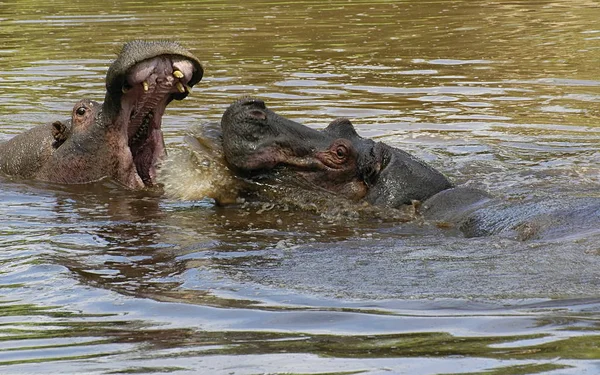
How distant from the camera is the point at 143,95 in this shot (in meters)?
8.20

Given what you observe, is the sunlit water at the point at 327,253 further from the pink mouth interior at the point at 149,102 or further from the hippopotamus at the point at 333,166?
the pink mouth interior at the point at 149,102

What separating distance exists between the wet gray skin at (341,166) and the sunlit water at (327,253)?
253 millimetres

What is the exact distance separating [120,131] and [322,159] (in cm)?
170

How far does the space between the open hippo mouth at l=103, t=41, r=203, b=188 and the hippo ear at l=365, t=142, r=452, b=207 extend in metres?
1.44

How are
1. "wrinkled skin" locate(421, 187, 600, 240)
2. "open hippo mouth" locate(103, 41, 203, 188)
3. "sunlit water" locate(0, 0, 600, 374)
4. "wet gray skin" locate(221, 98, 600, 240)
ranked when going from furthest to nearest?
"open hippo mouth" locate(103, 41, 203, 188), "wet gray skin" locate(221, 98, 600, 240), "wrinkled skin" locate(421, 187, 600, 240), "sunlit water" locate(0, 0, 600, 374)

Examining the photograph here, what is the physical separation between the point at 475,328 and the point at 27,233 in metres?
3.60

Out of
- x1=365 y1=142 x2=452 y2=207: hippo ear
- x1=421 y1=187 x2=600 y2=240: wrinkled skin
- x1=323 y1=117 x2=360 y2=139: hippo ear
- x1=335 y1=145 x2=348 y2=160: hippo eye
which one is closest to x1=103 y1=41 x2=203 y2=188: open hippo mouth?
x1=323 y1=117 x2=360 y2=139: hippo ear

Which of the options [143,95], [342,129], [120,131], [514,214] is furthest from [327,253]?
[120,131]

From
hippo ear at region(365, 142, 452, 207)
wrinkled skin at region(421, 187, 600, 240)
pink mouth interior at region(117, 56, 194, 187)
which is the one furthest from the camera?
pink mouth interior at region(117, 56, 194, 187)

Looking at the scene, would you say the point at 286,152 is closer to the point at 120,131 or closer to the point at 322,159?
the point at 322,159

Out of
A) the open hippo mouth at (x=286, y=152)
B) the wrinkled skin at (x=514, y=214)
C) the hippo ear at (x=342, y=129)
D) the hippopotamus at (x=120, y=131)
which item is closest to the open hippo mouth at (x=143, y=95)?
the hippopotamus at (x=120, y=131)

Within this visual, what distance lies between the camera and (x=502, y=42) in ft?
54.4

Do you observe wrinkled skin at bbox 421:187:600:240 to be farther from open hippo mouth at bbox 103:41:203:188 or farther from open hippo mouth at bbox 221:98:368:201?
open hippo mouth at bbox 103:41:203:188

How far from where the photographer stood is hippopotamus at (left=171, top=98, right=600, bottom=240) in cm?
728
